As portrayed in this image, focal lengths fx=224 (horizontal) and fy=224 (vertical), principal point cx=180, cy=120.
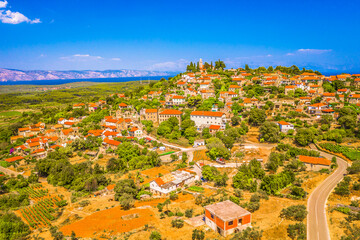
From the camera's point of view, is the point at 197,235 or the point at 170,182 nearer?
the point at 197,235

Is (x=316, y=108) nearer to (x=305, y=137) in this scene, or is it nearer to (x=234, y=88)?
(x=305, y=137)

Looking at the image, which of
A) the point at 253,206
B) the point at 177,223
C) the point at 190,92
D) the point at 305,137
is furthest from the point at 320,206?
the point at 190,92

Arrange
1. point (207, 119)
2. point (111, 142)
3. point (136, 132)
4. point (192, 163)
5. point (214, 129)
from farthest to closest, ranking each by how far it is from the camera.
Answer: point (136, 132) < point (207, 119) < point (214, 129) < point (111, 142) < point (192, 163)

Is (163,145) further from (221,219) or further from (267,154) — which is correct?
(221,219)

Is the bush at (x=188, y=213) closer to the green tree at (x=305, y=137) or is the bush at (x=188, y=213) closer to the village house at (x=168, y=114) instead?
the green tree at (x=305, y=137)

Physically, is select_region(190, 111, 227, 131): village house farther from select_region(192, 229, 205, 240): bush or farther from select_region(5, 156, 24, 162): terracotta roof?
select_region(5, 156, 24, 162): terracotta roof

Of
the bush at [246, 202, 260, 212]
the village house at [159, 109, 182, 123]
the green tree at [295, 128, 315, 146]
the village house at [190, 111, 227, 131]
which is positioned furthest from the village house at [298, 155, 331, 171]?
the village house at [159, 109, 182, 123]
